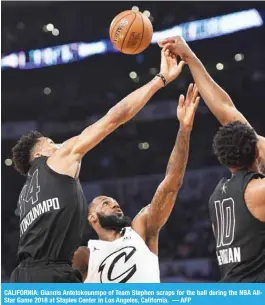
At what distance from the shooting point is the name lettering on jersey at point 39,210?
3998 mm

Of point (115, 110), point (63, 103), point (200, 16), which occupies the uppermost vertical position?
point (200, 16)

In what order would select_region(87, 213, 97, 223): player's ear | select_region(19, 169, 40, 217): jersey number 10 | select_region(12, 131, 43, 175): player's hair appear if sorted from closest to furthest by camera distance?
select_region(19, 169, 40, 217): jersey number 10
select_region(12, 131, 43, 175): player's hair
select_region(87, 213, 97, 223): player's ear

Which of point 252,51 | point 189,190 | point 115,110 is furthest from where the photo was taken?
point 252,51

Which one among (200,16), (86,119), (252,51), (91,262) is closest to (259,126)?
(252,51)

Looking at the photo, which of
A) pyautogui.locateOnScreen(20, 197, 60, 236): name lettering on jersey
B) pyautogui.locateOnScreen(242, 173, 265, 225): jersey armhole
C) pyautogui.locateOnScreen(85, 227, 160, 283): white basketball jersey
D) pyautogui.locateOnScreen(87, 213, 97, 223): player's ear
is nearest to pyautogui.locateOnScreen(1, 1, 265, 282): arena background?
pyautogui.locateOnScreen(87, 213, 97, 223): player's ear

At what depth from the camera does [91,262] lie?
505cm

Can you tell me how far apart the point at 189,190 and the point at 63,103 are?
9.85ft

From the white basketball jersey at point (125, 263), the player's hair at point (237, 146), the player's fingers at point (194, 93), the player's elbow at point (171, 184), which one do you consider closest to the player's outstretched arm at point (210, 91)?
the player's fingers at point (194, 93)

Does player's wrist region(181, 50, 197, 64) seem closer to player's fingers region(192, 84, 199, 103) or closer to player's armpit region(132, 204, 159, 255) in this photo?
player's fingers region(192, 84, 199, 103)

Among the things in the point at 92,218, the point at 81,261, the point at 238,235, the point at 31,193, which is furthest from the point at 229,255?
the point at 92,218

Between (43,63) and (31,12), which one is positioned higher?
(31,12)

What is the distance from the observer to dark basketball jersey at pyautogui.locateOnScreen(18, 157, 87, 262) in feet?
13.0

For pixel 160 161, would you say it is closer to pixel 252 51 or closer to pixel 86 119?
pixel 86 119

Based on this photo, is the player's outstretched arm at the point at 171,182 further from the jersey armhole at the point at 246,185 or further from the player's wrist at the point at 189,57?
the jersey armhole at the point at 246,185
